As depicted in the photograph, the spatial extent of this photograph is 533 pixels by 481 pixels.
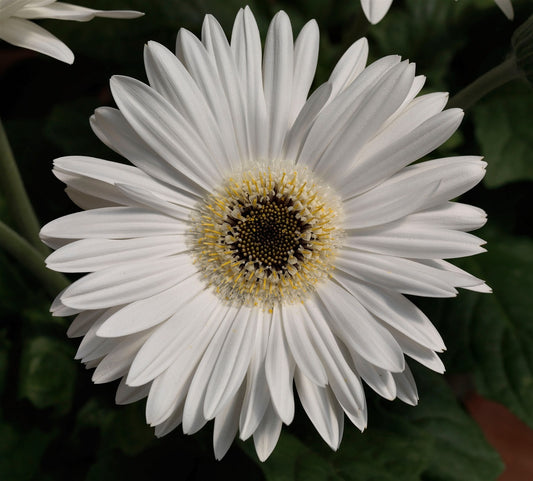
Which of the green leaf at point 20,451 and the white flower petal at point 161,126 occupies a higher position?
the white flower petal at point 161,126

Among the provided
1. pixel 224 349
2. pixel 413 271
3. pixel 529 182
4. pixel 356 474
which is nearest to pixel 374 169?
pixel 413 271

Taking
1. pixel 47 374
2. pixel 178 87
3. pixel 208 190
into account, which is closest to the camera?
pixel 178 87

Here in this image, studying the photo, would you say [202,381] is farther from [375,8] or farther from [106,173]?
[375,8]

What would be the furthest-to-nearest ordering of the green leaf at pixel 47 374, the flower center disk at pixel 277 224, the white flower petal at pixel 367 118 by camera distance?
the green leaf at pixel 47 374 → the flower center disk at pixel 277 224 → the white flower petal at pixel 367 118

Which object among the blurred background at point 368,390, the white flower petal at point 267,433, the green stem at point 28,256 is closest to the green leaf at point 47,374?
the blurred background at point 368,390

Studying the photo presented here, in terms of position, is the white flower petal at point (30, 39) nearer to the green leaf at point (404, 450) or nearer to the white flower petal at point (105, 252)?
the white flower petal at point (105, 252)

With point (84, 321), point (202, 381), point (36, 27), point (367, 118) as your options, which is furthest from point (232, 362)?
point (36, 27)
